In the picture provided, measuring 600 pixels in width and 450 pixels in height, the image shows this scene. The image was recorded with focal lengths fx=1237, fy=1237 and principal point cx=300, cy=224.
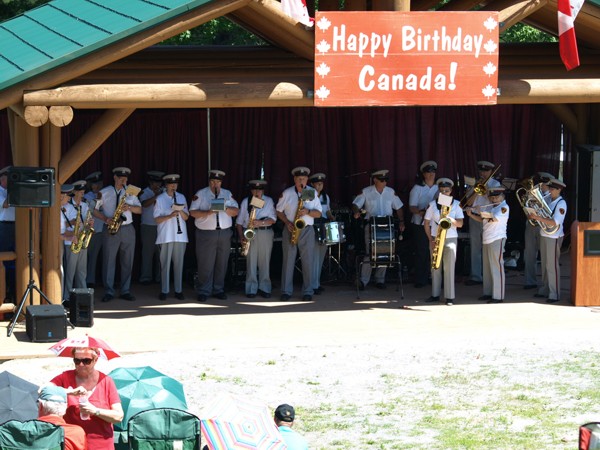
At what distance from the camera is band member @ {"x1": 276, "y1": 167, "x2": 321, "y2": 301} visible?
15.6 m

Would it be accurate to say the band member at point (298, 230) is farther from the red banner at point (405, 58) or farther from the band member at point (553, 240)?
the band member at point (553, 240)

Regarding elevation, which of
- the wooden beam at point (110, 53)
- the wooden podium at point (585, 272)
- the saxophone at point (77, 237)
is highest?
the wooden beam at point (110, 53)

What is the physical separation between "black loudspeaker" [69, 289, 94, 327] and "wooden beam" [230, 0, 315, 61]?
361 cm

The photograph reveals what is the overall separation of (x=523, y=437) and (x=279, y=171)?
28.7ft

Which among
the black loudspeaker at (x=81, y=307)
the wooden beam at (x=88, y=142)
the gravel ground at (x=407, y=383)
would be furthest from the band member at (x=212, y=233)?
the gravel ground at (x=407, y=383)

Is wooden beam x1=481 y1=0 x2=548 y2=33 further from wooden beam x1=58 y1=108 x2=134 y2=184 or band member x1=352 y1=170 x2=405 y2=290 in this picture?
wooden beam x1=58 y1=108 x2=134 y2=184

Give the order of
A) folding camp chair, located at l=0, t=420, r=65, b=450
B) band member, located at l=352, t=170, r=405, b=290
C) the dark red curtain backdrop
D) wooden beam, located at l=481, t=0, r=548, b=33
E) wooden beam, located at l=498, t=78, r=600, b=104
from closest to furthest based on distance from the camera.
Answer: folding camp chair, located at l=0, t=420, r=65, b=450 → wooden beam, located at l=481, t=0, r=548, b=33 → wooden beam, located at l=498, t=78, r=600, b=104 → band member, located at l=352, t=170, r=405, b=290 → the dark red curtain backdrop

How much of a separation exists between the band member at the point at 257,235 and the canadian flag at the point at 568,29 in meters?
4.16

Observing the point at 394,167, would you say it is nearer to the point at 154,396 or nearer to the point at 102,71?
the point at 102,71

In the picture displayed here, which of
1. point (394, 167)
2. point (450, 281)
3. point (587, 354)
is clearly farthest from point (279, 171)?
point (587, 354)

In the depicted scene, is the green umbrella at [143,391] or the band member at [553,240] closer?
the green umbrella at [143,391]

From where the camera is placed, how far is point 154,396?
8484 millimetres

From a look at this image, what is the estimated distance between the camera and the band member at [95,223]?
1577 cm

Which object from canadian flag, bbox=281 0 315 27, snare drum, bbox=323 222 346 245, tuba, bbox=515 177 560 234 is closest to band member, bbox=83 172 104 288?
snare drum, bbox=323 222 346 245
